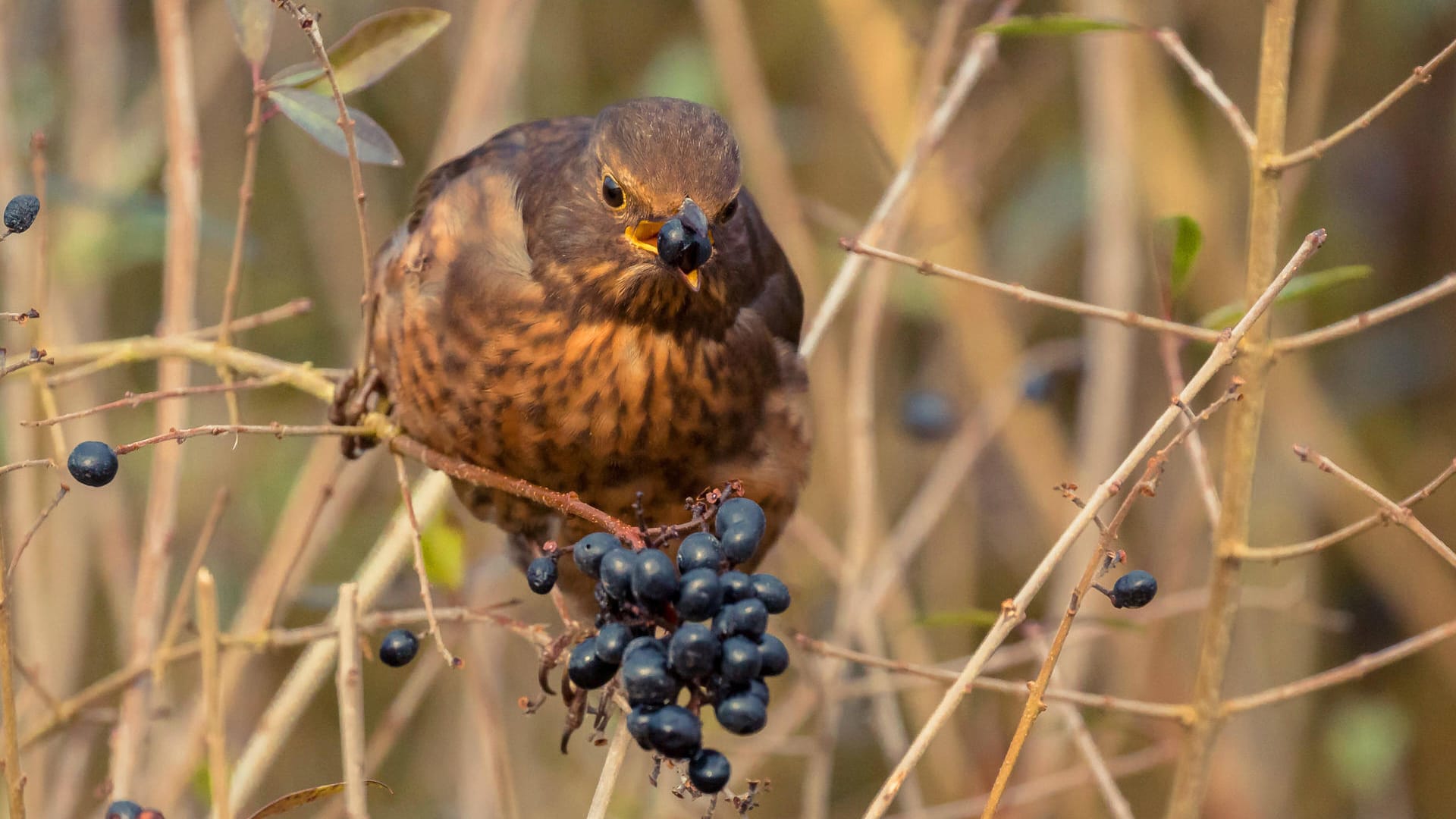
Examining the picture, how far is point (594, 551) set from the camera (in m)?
1.40


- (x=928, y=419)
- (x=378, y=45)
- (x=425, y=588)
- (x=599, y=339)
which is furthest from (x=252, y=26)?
(x=928, y=419)

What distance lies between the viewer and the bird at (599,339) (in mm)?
1993

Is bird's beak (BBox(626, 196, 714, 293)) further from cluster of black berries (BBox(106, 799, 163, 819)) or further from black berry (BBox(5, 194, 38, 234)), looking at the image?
cluster of black berries (BBox(106, 799, 163, 819))

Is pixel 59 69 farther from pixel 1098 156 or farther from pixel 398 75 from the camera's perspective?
pixel 1098 156

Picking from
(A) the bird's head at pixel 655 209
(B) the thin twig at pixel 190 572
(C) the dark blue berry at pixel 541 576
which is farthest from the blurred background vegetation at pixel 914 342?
(C) the dark blue berry at pixel 541 576

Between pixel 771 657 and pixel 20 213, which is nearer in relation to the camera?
pixel 771 657

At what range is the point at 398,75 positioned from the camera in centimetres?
455

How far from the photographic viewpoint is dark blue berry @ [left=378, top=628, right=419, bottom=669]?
1.81 m

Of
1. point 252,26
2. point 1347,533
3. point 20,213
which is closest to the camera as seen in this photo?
point 20,213

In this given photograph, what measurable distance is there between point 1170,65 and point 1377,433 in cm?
128

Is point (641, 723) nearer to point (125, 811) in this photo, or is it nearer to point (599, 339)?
point (125, 811)

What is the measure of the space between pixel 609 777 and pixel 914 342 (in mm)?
3382

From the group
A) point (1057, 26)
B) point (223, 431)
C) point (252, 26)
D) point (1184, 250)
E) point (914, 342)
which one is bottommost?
point (223, 431)

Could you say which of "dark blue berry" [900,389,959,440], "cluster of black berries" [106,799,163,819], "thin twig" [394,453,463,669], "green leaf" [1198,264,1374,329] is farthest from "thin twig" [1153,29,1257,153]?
"dark blue berry" [900,389,959,440]
